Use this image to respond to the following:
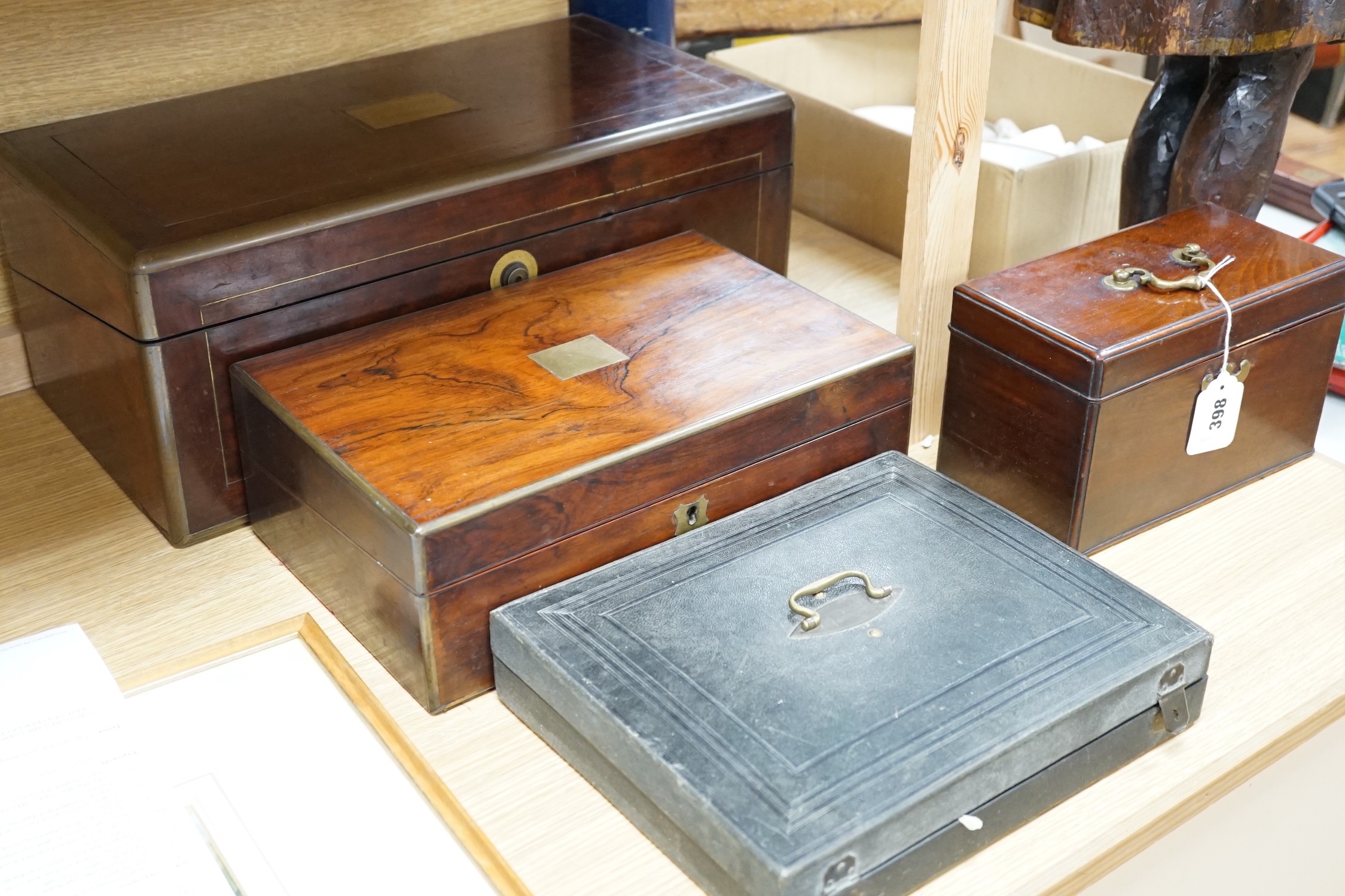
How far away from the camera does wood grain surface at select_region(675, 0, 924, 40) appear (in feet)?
4.70

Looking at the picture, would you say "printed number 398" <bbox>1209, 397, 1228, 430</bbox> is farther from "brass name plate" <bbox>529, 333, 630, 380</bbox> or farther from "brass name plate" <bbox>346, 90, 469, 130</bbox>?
"brass name plate" <bbox>346, 90, 469, 130</bbox>

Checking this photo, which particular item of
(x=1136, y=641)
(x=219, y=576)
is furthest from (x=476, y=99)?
(x=1136, y=641)

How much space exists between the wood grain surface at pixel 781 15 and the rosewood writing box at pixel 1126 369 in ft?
1.77

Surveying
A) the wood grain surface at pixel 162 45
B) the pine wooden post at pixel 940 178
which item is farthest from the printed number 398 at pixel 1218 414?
the wood grain surface at pixel 162 45

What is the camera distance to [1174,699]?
0.76 m

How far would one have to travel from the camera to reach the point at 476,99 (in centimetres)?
107

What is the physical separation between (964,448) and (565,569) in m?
0.30

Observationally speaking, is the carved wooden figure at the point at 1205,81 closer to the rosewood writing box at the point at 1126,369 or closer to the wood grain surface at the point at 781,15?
the rosewood writing box at the point at 1126,369

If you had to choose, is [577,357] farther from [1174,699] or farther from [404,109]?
[1174,699]

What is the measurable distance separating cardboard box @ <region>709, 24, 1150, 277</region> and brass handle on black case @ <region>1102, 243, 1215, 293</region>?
0.73 ft

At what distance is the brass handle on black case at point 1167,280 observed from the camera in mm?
893

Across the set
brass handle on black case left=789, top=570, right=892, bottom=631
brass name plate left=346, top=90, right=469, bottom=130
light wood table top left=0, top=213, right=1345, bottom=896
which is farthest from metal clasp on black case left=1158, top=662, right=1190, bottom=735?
brass name plate left=346, top=90, right=469, bottom=130

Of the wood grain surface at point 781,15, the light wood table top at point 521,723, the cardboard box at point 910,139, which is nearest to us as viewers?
the light wood table top at point 521,723

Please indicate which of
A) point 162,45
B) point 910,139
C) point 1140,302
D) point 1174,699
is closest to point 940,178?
point 1140,302
